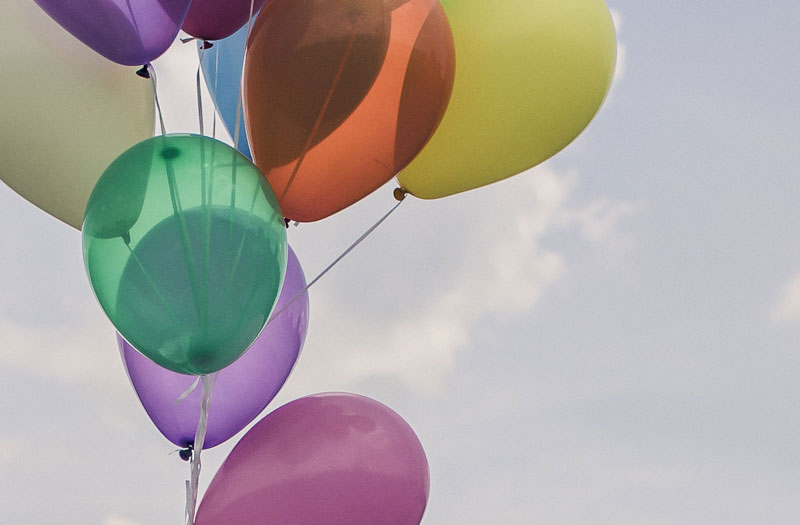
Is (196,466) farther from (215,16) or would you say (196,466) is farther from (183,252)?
(215,16)

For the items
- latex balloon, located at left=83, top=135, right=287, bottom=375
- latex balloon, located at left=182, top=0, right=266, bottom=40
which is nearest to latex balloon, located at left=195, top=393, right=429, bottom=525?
latex balloon, located at left=83, top=135, right=287, bottom=375

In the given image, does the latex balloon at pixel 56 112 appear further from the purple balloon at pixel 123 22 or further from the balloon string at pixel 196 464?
the balloon string at pixel 196 464

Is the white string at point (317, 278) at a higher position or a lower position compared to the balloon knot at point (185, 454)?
higher

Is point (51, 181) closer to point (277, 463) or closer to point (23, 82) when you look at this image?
point (23, 82)

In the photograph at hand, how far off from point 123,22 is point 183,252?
0.57 metres

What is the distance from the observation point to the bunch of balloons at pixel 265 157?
225cm

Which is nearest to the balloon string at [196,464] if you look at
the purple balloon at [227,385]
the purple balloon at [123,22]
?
the purple balloon at [227,385]

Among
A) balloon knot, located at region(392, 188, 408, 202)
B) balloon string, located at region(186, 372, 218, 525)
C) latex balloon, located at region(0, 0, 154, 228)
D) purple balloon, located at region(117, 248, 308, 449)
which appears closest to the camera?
balloon string, located at region(186, 372, 218, 525)

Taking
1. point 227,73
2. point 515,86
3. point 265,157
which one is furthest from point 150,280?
point 515,86

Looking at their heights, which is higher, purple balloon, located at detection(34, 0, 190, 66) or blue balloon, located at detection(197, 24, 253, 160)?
Answer: blue balloon, located at detection(197, 24, 253, 160)

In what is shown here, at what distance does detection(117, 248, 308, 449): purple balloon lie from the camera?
2775mm

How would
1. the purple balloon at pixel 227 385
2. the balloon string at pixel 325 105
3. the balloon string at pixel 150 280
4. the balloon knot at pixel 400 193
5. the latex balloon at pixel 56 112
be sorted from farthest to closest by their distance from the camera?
1. the balloon knot at pixel 400 193
2. the purple balloon at pixel 227 385
3. the latex balloon at pixel 56 112
4. the balloon string at pixel 325 105
5. the balloon string at pixel 150 280

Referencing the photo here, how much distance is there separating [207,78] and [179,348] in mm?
1002

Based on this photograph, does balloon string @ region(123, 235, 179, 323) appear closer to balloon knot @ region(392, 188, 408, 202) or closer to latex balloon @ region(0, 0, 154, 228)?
latex balloon @ region(0, 0, 154, 228)
